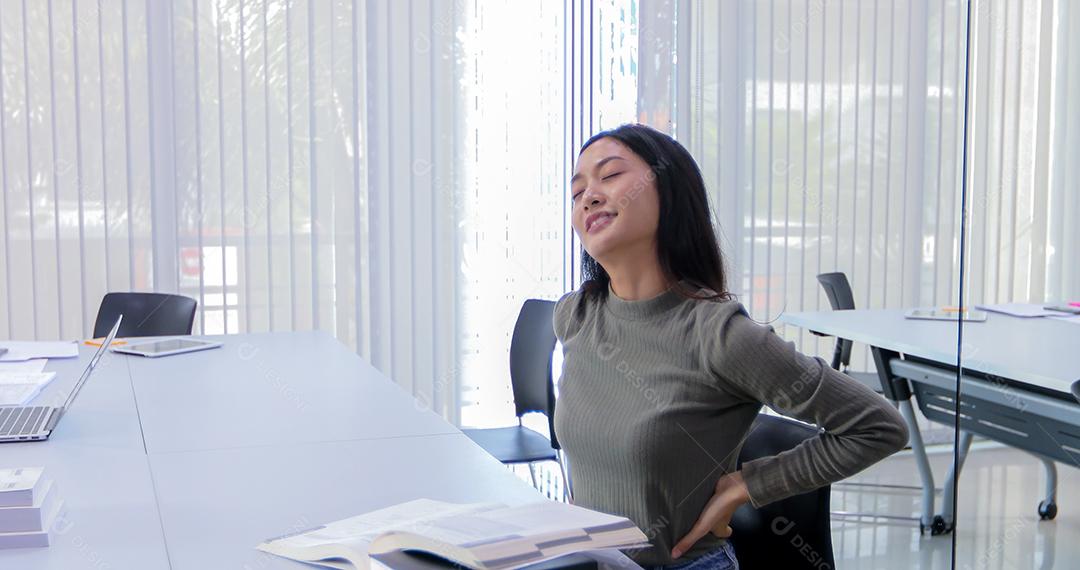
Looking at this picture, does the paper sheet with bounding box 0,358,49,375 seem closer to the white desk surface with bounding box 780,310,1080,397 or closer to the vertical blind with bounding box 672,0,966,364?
the vertical blind with bounding box 672,0,966,364

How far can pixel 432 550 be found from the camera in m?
1.04

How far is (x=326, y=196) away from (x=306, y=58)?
1.79ft

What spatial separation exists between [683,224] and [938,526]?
223 centimetres

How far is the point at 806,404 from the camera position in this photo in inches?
55.5

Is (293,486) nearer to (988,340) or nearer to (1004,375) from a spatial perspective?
(988,340)

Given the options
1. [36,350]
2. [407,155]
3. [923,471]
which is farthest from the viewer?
[407,155]

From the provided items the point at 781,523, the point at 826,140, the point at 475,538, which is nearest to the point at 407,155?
the point at 826,140

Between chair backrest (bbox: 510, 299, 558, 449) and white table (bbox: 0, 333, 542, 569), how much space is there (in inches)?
26.0

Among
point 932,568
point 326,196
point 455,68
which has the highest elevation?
point 455,68

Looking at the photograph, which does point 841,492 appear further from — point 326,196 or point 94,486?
point 94,486

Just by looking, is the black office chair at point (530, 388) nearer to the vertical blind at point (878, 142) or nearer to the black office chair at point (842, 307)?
the vertical blind at point (878, 142)

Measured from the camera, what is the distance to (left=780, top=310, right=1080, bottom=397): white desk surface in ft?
5.06

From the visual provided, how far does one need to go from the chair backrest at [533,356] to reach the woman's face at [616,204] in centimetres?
142

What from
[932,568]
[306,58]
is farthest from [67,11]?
[932,568]
